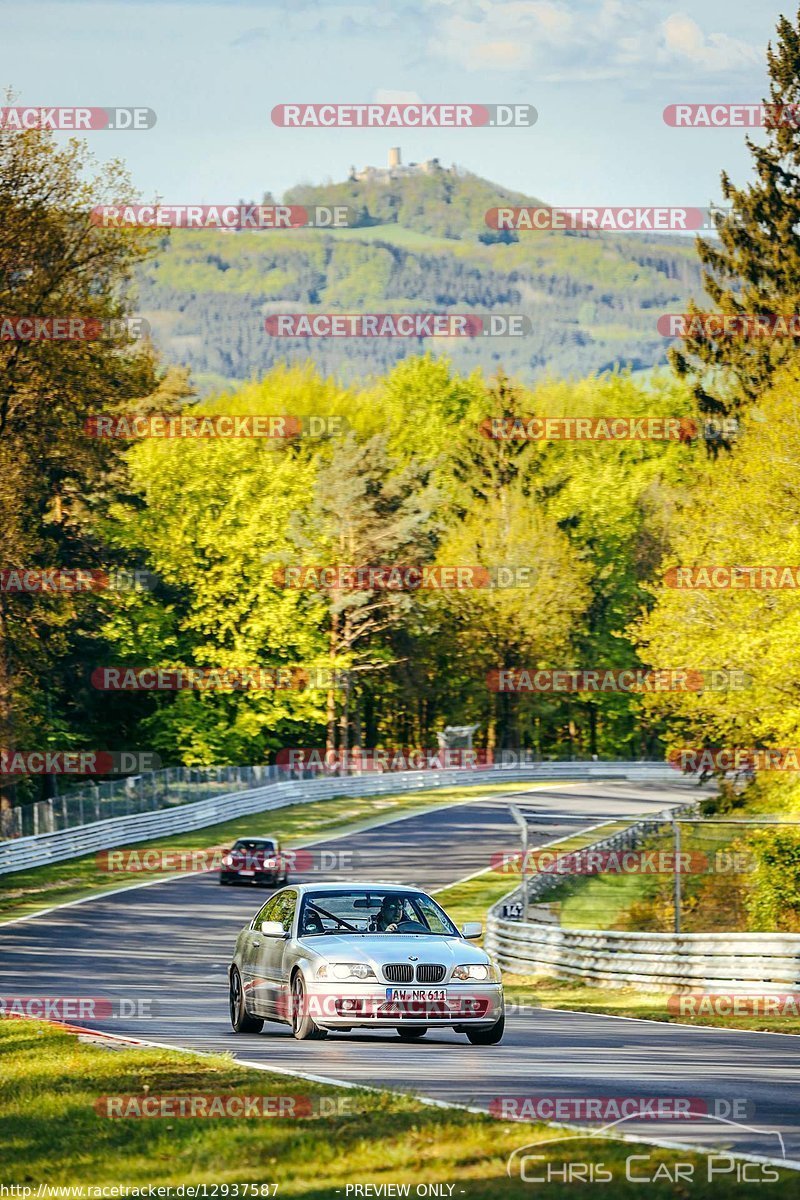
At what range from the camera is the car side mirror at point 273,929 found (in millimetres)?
15727

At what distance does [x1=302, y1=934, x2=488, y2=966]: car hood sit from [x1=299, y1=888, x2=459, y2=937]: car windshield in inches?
10.2

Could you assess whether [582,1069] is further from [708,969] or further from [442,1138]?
[708,969]

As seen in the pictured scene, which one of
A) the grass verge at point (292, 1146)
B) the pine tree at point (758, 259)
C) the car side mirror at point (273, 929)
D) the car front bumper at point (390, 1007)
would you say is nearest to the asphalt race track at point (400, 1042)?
the car front bumper at point (390, 1007)

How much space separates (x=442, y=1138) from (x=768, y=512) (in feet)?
107

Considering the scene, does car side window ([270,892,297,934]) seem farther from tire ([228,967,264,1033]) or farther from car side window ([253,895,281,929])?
tire ([228,967,264,1033])

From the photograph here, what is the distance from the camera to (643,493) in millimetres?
96562

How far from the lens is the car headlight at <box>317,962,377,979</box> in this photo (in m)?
14.9

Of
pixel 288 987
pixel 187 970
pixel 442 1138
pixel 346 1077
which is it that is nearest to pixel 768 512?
pixel 187 970

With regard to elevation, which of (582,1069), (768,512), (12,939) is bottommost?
(12,939)

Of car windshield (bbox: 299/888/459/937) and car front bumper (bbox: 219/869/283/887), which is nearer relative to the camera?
car windshield (bbox: 299/888/459/937)

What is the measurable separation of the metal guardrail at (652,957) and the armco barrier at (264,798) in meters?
18.1

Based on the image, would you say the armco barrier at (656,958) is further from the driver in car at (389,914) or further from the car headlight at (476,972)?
the car headlight at (476,972)

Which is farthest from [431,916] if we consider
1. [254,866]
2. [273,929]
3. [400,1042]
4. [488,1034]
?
[254,866]

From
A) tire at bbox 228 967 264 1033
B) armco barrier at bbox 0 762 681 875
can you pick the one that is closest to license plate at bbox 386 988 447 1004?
tire at bbox 228 967 264 1033
